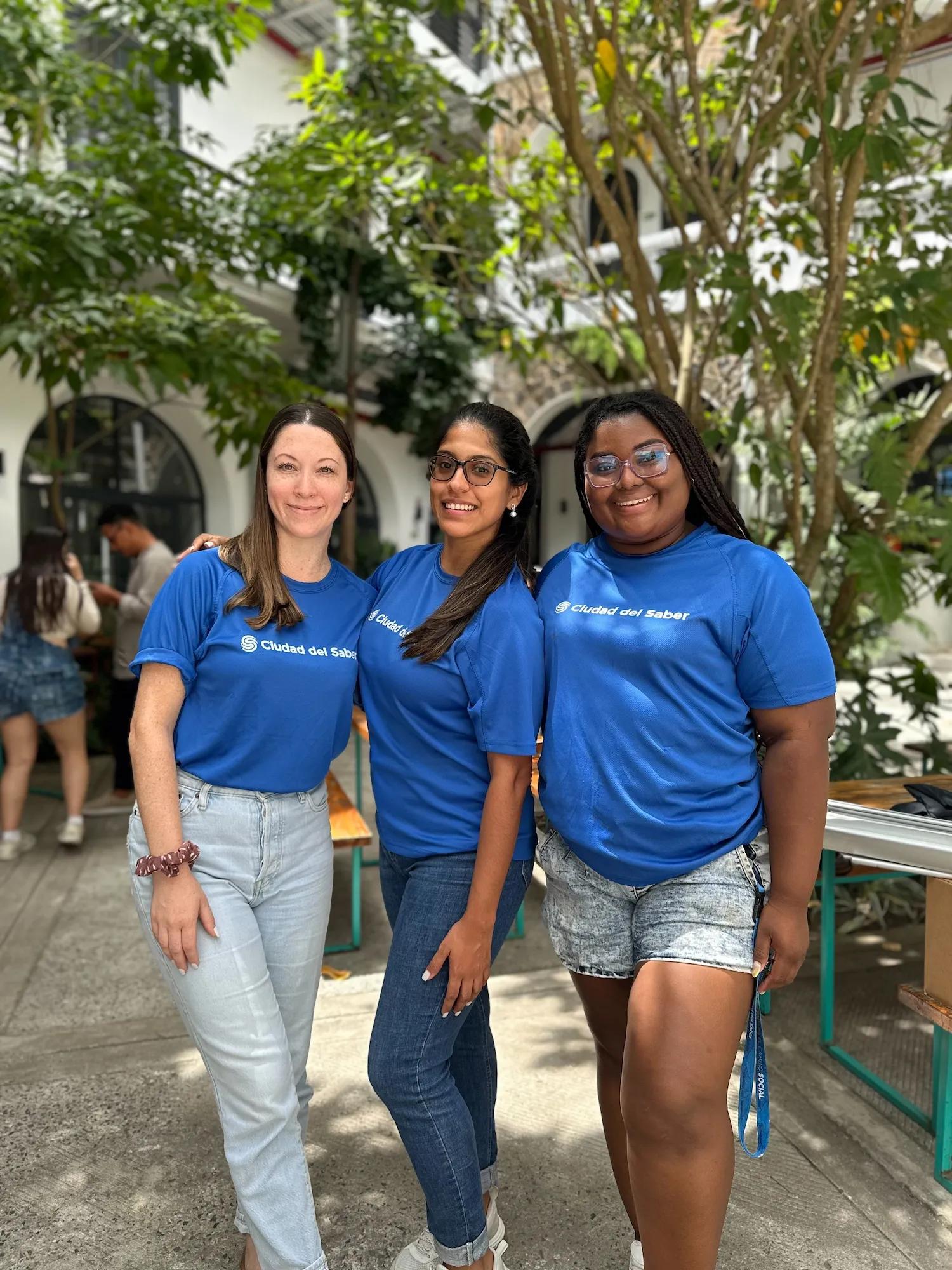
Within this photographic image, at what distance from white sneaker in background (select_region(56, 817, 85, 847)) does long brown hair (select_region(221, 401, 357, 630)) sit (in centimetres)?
406

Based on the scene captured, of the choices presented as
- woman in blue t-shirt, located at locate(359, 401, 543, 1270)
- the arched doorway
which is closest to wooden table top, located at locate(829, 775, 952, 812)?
woman in blue t-shirt, located at locate(359, 401, 543, 1270)

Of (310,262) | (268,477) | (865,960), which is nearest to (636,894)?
(268,477)

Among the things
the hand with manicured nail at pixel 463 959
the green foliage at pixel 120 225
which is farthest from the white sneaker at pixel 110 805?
the hand with manicured nail at pixel 463 959

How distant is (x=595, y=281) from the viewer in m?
5.78

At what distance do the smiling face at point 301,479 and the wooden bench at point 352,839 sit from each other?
1.99 m

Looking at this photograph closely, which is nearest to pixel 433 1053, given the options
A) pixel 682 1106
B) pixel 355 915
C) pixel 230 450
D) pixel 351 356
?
pixel 682 1106

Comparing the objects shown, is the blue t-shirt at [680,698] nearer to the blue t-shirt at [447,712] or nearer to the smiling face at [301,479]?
the blue t-shirt at [447,712]

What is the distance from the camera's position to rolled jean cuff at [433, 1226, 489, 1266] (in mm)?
2016

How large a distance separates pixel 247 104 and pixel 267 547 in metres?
12.0

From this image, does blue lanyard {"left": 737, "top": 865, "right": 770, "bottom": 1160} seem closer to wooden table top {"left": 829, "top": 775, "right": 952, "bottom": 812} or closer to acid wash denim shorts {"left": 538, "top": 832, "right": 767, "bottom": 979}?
acid wash denim shorts {"left": 538, "top": 832, "right": 767, "bottom": 979}

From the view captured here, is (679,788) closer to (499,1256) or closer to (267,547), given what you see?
(267,547)

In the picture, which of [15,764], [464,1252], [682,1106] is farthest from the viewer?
[15,764]

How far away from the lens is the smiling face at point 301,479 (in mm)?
2090

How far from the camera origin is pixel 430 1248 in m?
2.14
